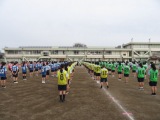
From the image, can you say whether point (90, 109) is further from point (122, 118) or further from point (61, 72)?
point (61, 72)

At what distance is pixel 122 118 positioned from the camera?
8336 millimetres

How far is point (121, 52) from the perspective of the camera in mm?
81250

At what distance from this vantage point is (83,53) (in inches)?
3233

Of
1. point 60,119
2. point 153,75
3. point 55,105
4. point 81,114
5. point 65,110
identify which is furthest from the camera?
point 153,75

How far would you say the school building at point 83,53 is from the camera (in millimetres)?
79375

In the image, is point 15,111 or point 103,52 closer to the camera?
point 15,111

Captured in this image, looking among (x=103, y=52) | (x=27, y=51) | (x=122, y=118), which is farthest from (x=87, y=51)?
(x=122, y=118)

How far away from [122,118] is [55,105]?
343 centimetres

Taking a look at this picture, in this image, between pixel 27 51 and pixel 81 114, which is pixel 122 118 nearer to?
pixel 81 114

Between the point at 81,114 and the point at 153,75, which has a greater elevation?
the point at 153,75

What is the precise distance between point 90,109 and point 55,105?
1749 mm

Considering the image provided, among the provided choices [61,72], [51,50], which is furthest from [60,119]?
[51,50]

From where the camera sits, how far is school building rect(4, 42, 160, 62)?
79.4 m

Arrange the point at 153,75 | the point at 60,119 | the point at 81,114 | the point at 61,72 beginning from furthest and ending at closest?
the point at 153,75 < the point at 61,72 < the point at 81,114 < the point at 60,119
